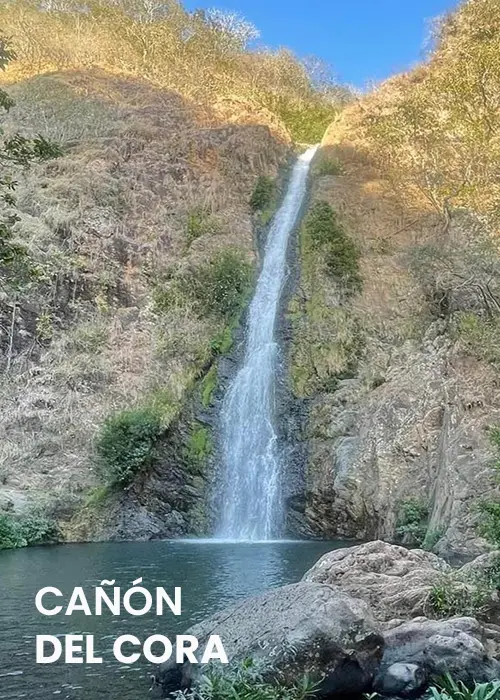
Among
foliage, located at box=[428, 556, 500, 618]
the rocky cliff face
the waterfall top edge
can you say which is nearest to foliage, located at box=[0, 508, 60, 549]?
the rocky cliff face

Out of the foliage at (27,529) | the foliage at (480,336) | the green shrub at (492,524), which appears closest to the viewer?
the green shrub at (492,524)

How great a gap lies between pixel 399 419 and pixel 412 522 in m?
3.76

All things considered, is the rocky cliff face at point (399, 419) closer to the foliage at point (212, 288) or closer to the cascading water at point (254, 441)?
the cascading water at point (254, 441)

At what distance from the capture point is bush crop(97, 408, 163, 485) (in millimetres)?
23219

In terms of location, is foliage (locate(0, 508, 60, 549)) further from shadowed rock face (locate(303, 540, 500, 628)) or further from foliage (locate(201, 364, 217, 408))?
shadowed rock face (locate(303, 540, 500, 628))

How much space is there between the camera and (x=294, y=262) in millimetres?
33094

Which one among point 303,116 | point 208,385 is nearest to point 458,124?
point 208,385

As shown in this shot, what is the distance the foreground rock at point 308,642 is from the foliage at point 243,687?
118 millimetres

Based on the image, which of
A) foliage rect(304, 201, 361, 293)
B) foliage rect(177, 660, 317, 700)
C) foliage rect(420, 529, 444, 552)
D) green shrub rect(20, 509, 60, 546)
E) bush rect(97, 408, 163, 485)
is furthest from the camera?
foliage rect(304, 201, 361, 293)

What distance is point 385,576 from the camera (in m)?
10.5

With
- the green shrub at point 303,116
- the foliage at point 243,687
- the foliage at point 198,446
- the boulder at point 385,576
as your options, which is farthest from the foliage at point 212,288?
the foliage at point 243,687

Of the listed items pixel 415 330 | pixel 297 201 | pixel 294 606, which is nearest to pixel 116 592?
pixel 294 606

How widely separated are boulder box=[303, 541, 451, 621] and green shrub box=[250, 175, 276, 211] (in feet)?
94.5

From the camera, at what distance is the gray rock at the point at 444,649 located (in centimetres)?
796
